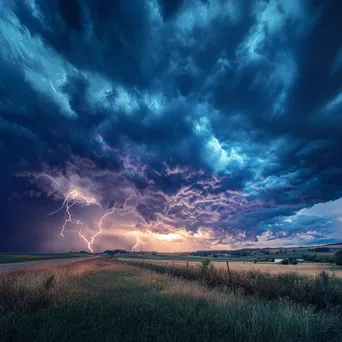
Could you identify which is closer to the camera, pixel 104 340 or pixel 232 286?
pixel 104 340

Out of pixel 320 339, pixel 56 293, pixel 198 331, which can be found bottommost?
pixel 320 339

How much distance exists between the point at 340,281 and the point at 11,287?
69.6 feet

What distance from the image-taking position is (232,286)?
17.9 metres

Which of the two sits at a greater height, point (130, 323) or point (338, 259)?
point (338, 259)

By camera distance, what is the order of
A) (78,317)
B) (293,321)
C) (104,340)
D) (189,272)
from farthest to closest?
(189,272), (293,321), (78,317), (104,340)

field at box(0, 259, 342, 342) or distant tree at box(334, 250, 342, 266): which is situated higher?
distant tree at box(334, 250, 342, 266)

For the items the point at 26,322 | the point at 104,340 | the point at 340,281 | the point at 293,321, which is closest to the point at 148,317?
the point at 104,340

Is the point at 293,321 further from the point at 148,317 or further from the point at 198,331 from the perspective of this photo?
the point at 148,317

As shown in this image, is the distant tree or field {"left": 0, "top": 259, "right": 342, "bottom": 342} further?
the distant tree

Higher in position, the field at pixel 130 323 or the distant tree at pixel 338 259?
the distant tree at pixel 338 259

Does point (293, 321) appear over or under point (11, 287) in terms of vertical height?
under

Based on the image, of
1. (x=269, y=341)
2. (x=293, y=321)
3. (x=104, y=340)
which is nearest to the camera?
(x=104, y=340)

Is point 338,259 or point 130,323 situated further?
point 338,259

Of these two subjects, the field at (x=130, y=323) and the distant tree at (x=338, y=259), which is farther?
the distant tree at (x=338, y=259)
